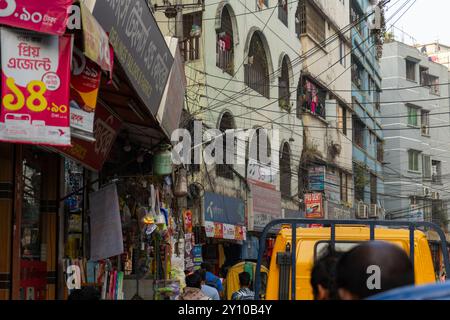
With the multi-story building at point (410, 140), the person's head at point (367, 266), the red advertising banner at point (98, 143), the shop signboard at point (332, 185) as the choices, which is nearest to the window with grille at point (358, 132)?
the shop signboard at point (332, 185)

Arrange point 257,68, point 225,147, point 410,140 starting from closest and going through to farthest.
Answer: point 225,147
point 257,68
point 410,140

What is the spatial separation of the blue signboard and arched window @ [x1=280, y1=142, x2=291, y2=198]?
5.59m

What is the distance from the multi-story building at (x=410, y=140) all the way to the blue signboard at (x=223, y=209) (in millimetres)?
28839

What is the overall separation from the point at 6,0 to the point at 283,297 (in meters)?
3.42

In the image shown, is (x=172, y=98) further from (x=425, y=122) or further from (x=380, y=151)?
(x=425, y=122)

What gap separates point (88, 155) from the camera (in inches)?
347

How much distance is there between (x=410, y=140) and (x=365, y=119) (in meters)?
9.47

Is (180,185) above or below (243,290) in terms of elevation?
above

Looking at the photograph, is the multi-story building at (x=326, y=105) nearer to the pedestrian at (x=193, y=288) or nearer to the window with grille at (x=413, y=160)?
the window with grille at (x=413, y=160)

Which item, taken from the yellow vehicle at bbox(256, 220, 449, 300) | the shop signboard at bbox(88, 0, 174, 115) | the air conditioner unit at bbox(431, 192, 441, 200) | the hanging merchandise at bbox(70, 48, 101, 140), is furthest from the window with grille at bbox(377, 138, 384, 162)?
the hanging merchandise at bbox(70, 48, 101, 140)

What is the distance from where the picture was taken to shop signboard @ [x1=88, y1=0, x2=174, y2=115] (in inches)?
253

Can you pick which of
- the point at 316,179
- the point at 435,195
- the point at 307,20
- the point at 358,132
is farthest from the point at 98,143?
the point at 435,195

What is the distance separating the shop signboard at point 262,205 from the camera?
22686 mm

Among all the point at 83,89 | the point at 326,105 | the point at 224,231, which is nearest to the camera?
the point at 83,89
